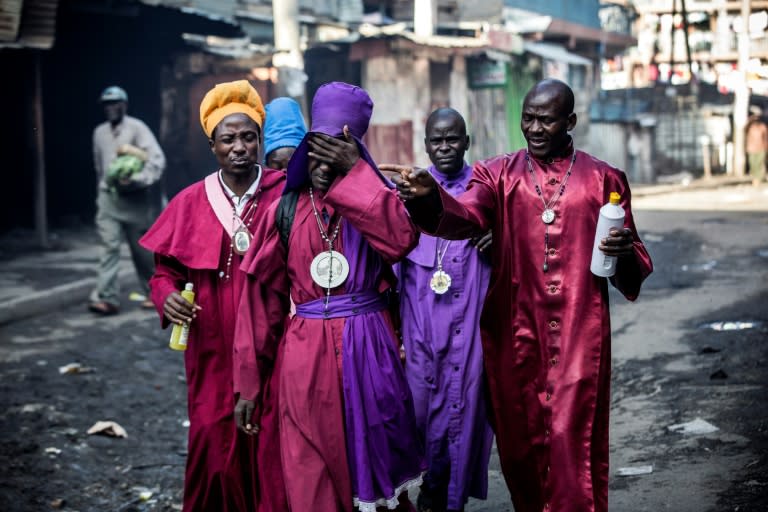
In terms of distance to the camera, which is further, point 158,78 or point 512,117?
point 512,117

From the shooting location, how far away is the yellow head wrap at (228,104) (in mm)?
5152

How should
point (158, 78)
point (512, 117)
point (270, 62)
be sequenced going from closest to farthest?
point (270, 62) → point (158, 78) → point (512, 117)

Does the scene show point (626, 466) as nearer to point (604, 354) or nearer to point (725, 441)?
point (725, 441)

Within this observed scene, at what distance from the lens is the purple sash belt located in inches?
171

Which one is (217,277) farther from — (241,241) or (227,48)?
(227,48)

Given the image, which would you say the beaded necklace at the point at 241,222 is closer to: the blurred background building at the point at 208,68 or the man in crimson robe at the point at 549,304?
the man in crimson robe at the point at 549,304

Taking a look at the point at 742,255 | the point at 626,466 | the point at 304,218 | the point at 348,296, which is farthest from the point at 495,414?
the point at 742,255

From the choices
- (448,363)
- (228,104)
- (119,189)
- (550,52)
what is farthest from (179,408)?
(550,52)

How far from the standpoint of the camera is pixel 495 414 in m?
4.71

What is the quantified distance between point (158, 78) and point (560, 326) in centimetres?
1618

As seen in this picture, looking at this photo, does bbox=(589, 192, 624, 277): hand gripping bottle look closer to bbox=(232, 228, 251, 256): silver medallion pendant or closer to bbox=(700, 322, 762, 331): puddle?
bbox=(232, 228, 251, 256): silver medallion pendant

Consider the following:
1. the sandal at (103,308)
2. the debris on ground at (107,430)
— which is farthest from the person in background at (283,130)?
the sandal at (103,308)

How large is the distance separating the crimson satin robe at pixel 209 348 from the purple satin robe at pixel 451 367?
104 centimetres

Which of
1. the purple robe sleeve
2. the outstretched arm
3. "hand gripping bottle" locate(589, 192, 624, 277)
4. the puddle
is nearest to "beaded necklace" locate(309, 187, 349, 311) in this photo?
the purple robe sleeve
